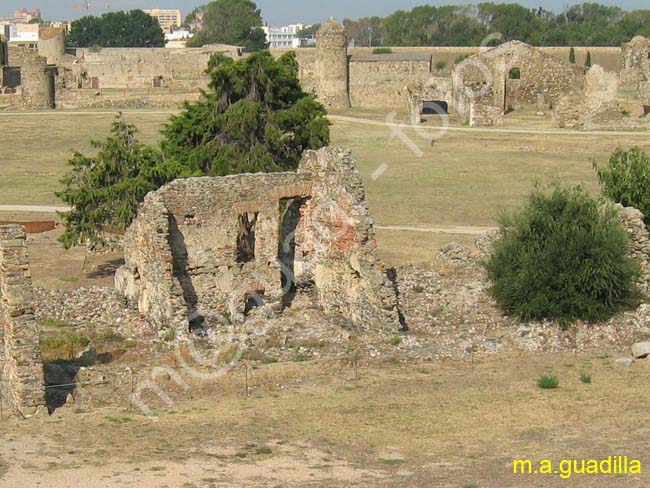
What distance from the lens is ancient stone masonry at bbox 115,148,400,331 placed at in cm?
2381

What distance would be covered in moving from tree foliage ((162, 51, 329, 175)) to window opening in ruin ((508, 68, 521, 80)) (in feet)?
114

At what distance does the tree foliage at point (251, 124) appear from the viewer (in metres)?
34.3

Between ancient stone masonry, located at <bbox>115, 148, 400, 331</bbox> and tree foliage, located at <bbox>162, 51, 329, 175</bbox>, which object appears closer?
ancient stone masonry, located at <bbox>115, 148, 400, 331</bbox>

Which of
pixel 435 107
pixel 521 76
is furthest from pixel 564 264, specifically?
pixel 521 76

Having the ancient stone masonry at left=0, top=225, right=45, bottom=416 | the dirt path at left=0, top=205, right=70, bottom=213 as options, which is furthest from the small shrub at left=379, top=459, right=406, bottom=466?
the dirt path at left=0, top=205, right=70, bottom=213

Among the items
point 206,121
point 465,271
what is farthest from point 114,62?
point 465,271

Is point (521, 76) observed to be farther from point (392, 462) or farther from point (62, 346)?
point (392, 462)

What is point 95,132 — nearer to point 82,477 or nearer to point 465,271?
point 465,271

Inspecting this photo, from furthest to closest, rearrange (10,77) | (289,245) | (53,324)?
(10,77), (289,245), (53,324)

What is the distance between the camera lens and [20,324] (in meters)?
19.0

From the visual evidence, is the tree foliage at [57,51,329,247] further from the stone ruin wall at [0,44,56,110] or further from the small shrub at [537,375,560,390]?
the stone ruin wall at [0,44,56,110]

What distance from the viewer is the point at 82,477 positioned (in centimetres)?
1590

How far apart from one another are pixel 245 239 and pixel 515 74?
44034 millimetres

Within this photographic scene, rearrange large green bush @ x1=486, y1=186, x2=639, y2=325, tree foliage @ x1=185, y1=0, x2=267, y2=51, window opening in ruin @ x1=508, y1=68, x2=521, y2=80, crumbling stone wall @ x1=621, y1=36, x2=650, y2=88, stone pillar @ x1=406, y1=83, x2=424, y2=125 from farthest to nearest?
1. tree foliage @ x1=185, y1=0, x2=267, y2=51
2. crumbling stone wall @ x1=621, y1=36, x2=650, y2=88
3. window opening in ruin @ x1=508, y1=68, x2=521, y2=80
4. stone pillar @ x1=406, y1=83, x2=424, y2=125
5. large green bush @ x1=486, y1=186, x2=639, y2=325
